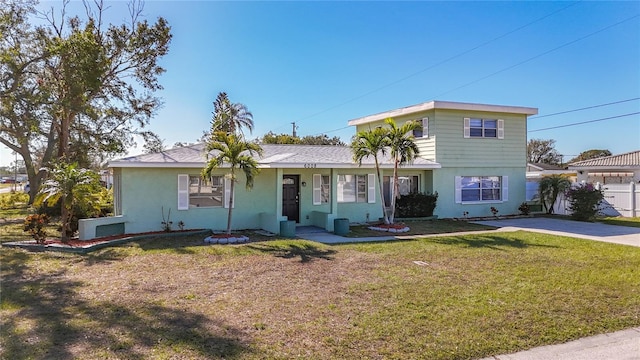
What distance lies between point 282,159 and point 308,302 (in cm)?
865

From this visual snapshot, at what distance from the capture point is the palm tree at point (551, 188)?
63.2 feet

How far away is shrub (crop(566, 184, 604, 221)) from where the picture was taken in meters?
17.5

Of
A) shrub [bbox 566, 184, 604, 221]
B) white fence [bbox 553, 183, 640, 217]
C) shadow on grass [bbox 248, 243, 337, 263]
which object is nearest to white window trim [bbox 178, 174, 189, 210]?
shadow on grass [bbox 248, 243, 337, 263]

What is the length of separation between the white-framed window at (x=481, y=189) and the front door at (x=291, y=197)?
320 inches

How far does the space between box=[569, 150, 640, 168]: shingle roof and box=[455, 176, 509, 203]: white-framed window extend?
31.8ft

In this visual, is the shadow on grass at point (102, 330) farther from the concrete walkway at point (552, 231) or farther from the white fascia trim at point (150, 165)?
the concrete walkway at point (552, 231)

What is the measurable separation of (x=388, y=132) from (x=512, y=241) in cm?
546

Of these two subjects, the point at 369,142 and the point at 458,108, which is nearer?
the point at 369,142

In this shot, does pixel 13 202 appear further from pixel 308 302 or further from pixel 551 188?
pixel 551 188

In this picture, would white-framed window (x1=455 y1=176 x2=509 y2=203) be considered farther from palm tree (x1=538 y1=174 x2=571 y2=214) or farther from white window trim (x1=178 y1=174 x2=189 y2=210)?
white window trim (x1=178 y1=174 x2=189 y2=210)

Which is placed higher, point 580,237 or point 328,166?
point 328,166

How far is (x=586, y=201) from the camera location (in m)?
17.5

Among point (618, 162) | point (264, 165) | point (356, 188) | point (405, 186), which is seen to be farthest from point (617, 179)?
point (264, 165)

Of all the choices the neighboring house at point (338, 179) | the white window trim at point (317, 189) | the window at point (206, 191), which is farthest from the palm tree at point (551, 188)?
the window at point (206, 191)
